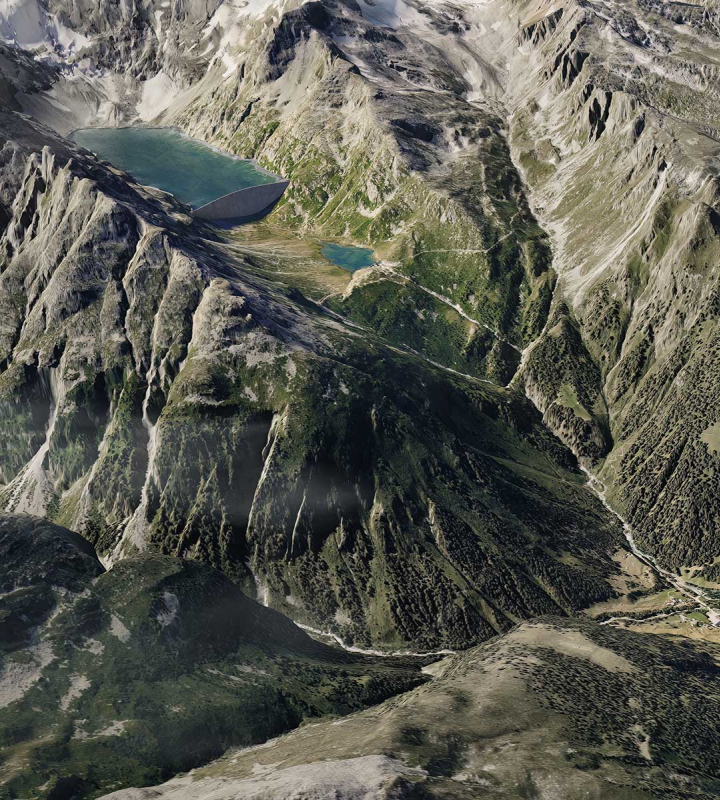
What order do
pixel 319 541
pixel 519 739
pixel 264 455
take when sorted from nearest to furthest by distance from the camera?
pixel 519 739 → pixel 319 541 → pixel 264 455

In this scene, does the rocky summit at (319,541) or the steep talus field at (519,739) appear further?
the rocky summit at (319,541)

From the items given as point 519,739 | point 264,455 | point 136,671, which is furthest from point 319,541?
point 519,739

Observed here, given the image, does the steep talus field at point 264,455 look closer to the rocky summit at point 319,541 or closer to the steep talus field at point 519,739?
the rocky summit at point 319,541

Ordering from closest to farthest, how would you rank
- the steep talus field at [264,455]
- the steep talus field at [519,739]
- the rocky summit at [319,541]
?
the steep talus field at [519,739]
the rocky summit at [319,541]
the steep talus field at [264,455]

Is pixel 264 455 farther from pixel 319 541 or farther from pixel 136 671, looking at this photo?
pixel 136 671

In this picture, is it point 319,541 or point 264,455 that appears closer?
point 319,541

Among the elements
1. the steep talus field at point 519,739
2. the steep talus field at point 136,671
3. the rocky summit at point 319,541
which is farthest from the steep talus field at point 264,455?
the steep talus field at point 519,739

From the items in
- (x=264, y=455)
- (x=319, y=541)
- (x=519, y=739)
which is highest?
(x=519, y=739)

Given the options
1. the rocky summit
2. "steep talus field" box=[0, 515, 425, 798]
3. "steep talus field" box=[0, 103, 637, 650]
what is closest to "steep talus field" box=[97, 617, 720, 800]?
the rocky summit
